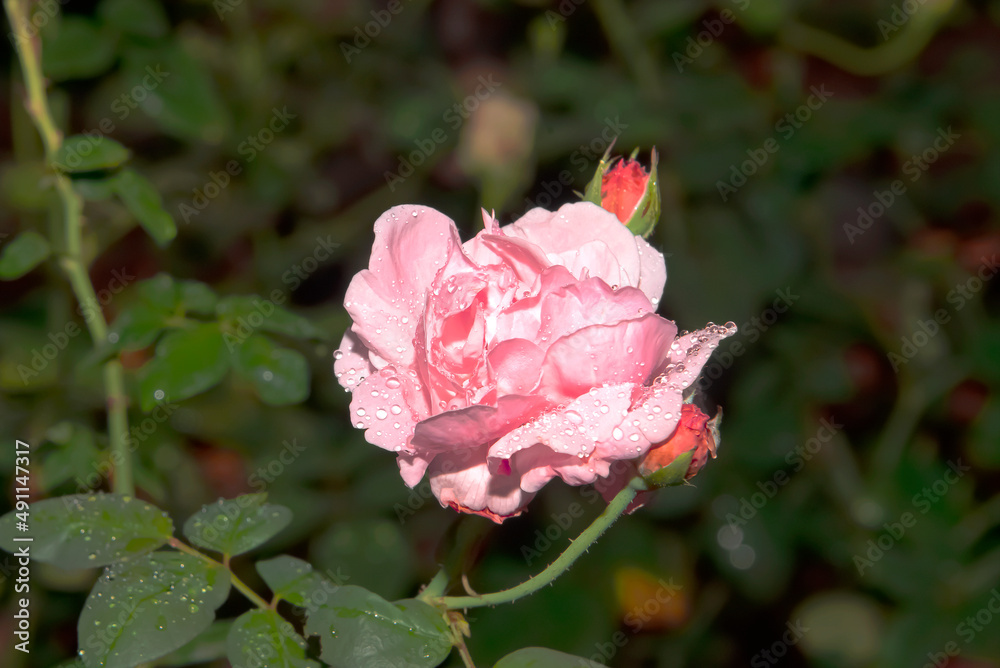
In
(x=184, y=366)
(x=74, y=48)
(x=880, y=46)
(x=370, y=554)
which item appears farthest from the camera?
(x=880, y=46)

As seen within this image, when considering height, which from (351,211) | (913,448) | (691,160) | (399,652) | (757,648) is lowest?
(757,648)

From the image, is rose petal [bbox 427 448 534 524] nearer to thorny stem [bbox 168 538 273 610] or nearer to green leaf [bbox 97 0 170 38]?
thorny stem [bbox 168 538 273 610]

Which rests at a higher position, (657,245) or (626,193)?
(626,193)

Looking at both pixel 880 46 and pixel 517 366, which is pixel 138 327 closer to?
pixel 517 366

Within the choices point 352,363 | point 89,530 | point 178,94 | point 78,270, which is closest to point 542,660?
point 352,363

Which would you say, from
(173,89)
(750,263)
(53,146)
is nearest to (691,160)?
(750,263)

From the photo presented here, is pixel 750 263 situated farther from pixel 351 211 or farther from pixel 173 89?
pixel 173 89
